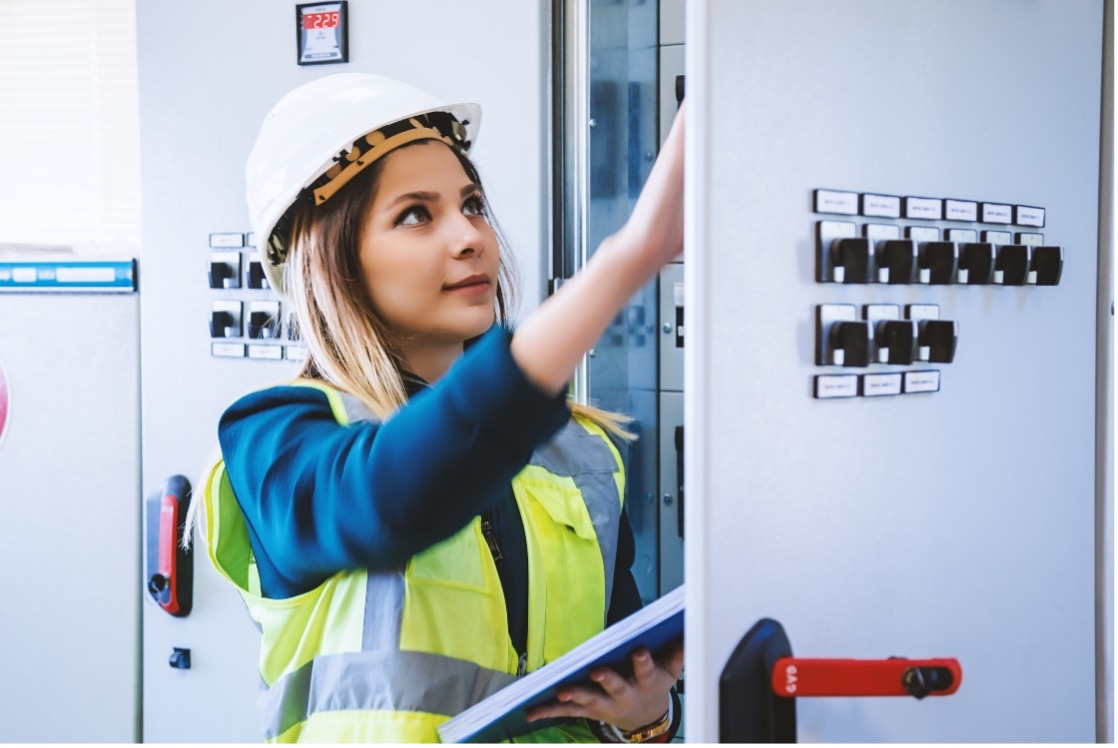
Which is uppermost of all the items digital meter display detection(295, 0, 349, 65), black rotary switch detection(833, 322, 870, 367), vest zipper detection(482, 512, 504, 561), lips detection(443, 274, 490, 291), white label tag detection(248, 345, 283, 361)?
digital meter display detection(295, 0, 349, 65)

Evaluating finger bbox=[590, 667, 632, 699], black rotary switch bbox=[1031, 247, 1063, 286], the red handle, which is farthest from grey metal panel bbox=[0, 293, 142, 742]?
black rotary switch bbox=[1031, 247, 1063, 286]

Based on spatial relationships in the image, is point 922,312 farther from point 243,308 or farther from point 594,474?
point 243,308

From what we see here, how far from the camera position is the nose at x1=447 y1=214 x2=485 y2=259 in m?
1.28

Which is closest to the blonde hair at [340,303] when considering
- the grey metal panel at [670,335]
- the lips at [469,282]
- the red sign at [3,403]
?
the lips at [469,282]

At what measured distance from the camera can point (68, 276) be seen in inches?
85.6

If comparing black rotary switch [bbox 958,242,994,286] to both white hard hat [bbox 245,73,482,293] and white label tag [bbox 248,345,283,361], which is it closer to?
white hard hat [bbox 245,73,482,293]

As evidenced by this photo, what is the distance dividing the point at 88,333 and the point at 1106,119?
6.38ft

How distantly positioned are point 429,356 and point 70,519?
121 cm

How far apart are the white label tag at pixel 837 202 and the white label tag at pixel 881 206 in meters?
0.01

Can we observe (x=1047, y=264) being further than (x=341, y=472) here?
Yes

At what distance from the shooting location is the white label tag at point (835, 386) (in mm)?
964

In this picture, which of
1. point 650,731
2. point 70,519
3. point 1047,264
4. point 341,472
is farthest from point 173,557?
point 1047,264

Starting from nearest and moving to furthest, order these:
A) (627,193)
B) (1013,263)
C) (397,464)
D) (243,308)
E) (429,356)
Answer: (397,464) < (1013,263) < (429,356) < (627,193) < (243,308)

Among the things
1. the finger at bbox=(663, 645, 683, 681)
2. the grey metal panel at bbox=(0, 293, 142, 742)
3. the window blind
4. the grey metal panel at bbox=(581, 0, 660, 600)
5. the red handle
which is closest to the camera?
the finger at bbox=(663, 645, 683, 681)
